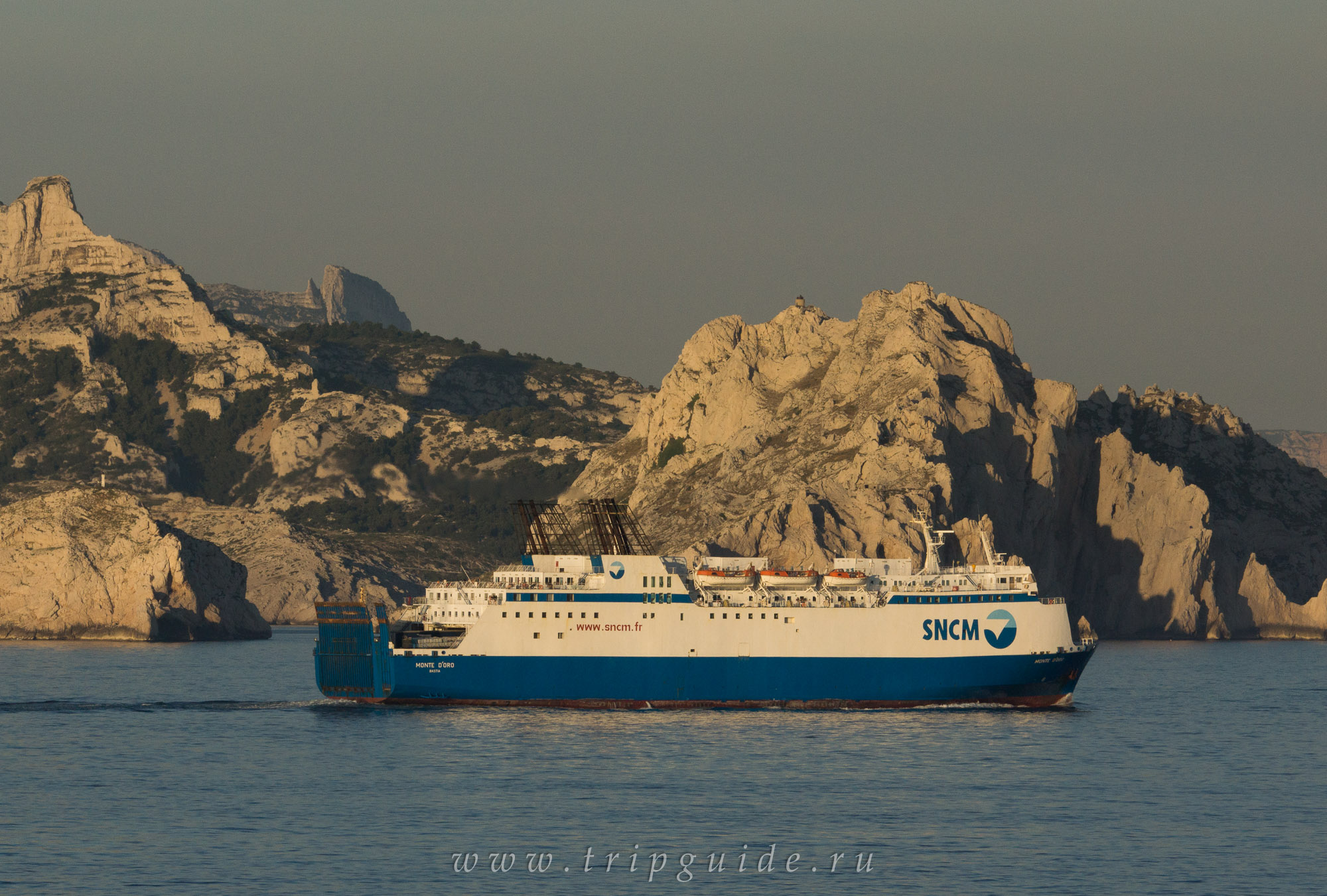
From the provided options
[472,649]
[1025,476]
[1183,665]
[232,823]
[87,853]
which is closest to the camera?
[87,853]

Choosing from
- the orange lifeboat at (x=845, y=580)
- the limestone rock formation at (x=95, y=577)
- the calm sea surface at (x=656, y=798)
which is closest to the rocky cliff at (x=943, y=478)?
the limestone rock formation at (x=95, y=577)

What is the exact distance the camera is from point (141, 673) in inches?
4764

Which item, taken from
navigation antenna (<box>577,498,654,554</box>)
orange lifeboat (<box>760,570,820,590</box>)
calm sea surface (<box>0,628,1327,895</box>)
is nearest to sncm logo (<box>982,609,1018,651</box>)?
calm sea surface (<box>0,628,1327,895</box>)

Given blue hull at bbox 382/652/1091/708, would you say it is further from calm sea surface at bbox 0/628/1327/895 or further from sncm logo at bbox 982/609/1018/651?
calm sea surface at bbox 0/628/1327/895

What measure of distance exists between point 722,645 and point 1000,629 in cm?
1393

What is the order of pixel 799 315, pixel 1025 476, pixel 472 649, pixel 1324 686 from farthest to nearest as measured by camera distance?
pixel 799 315 < pixel 1025 476 < pixel 1324 686 < pixel 472 649

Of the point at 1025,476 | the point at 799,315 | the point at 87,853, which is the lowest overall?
the point at 87,853

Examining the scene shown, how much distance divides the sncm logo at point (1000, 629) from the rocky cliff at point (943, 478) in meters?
63.6

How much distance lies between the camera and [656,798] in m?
61.4

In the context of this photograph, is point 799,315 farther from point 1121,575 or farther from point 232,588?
point 232,588

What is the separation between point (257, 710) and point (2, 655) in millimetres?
59090

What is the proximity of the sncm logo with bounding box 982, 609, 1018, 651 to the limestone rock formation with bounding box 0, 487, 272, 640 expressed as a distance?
104 metres

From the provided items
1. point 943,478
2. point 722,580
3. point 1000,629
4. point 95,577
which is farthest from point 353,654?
point 95,577

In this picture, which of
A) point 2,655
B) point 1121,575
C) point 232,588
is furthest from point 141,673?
point 1121,575
